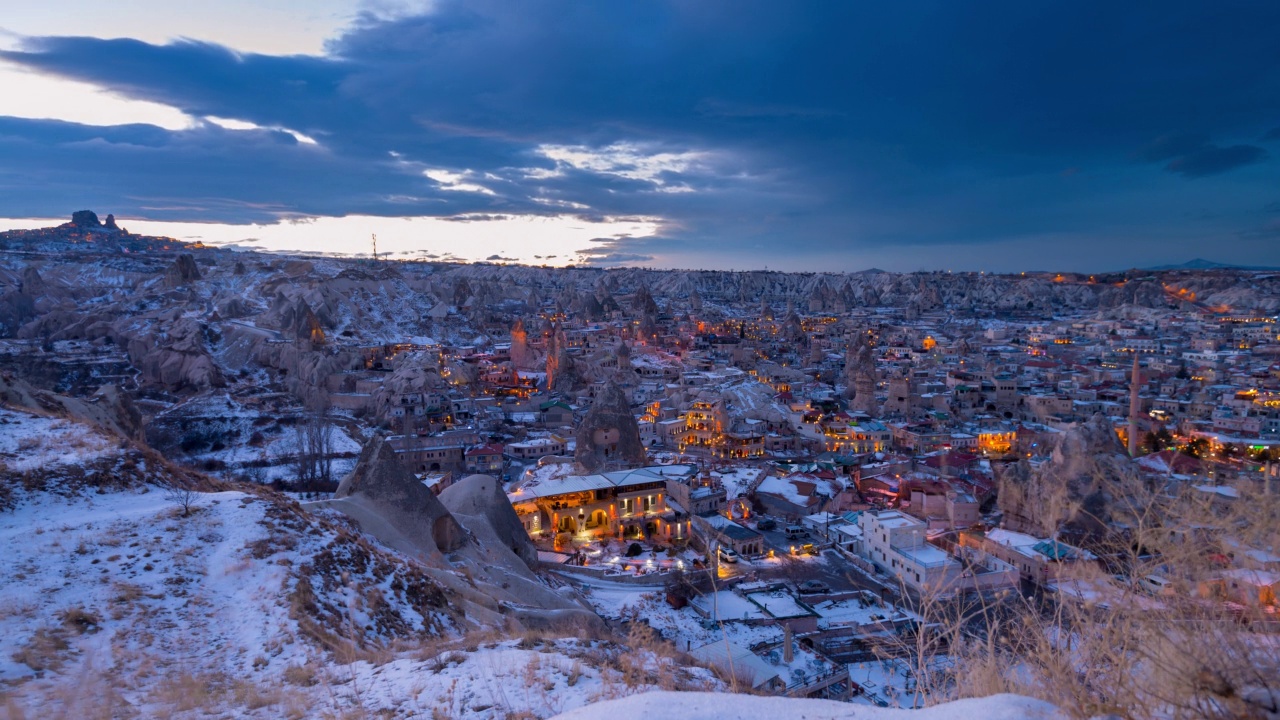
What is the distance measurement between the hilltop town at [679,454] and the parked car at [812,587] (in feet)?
0.55

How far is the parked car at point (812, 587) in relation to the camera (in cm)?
1767

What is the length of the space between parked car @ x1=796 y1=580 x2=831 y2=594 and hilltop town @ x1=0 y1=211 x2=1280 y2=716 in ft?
0.55

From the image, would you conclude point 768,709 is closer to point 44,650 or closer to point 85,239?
point 44,650

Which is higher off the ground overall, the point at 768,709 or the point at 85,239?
the point at 85,239

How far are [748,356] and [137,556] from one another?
56995mm

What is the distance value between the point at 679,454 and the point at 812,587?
49.9 feet

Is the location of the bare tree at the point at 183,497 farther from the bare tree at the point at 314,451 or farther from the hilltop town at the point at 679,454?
the bare tree at the point at 314,451

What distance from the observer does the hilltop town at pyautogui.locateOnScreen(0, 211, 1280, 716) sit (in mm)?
8094

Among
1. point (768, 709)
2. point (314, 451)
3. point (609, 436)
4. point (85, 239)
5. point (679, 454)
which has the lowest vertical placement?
point (679, 454)

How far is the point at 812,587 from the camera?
17953mm

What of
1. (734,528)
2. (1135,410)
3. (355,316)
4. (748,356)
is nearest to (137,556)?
(734,528)

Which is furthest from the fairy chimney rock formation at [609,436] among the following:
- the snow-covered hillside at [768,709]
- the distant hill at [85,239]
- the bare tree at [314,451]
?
the distant hill at [85,239]

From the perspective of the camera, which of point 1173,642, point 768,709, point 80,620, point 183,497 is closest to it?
point 1173,642

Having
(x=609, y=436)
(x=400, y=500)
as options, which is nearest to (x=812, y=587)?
(x=609, y=436)
